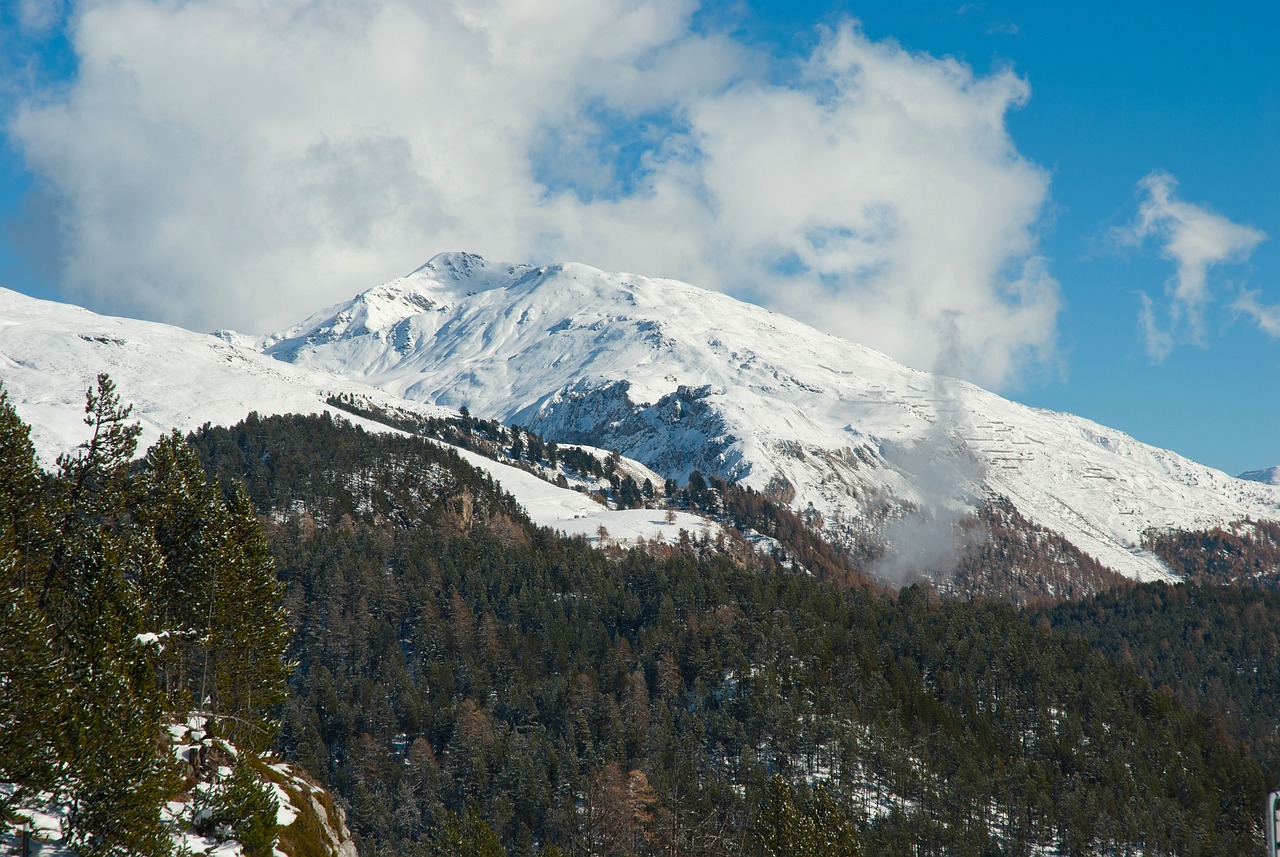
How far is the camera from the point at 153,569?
5906 centimetres

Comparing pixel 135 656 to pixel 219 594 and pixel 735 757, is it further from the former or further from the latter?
pixel 735 757

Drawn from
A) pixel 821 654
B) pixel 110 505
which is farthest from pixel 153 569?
pixel 821 654

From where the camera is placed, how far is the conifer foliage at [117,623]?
42.0 meters

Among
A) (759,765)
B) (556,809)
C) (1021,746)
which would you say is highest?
(1021,746)

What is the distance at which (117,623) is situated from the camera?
46.8 m

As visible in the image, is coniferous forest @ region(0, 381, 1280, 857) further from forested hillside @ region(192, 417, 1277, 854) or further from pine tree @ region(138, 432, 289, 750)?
forested hillside @ region(192, 417, 1277, 854)

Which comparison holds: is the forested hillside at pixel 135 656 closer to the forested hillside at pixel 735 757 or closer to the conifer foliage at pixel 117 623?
the conifer foliage at pixel 117 623

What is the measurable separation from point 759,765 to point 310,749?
237 feet

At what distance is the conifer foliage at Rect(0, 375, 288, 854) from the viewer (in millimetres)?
42000

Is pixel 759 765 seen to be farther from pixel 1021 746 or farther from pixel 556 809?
pixel 1021 746

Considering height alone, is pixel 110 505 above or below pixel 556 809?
above

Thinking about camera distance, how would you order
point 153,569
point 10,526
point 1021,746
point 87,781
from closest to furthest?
point 87,781, point 10,526, point 153,569, point 1021,746

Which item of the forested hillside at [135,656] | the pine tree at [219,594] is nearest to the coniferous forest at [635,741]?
the pine tree at [219,594]

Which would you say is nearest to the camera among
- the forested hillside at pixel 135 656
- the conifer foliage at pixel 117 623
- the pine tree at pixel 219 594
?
the conifer foliage at pixel 117 623
